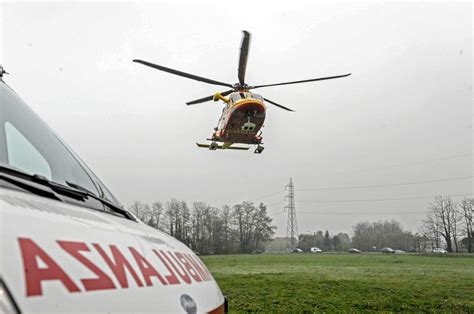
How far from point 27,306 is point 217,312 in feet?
2.21

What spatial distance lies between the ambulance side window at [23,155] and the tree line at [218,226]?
44.7 metres

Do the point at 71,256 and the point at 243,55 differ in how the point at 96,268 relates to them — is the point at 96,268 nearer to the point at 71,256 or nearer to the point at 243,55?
the point at 71,256

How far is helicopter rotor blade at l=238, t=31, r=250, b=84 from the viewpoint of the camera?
1494cm

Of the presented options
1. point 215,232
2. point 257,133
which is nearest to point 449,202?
point 215,232

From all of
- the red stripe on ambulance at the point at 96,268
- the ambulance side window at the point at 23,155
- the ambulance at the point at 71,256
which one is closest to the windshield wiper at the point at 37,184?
the ambulance at the point at 71,256

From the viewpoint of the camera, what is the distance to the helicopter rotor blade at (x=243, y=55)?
14936 millimetres

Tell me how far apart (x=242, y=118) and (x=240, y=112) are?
335 mm

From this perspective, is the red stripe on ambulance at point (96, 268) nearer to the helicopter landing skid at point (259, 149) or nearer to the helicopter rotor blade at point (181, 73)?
the helicopter rotor blade at point (181, 73)

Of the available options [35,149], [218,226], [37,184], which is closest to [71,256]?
[37,184]

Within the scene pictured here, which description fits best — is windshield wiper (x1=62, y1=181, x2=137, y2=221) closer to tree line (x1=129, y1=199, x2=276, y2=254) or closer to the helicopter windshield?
the helicopter windshield

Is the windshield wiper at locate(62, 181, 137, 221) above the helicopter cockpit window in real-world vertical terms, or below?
below

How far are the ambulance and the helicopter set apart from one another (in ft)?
44.9

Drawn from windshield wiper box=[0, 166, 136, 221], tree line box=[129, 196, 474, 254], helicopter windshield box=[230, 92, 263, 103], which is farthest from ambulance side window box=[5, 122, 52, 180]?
tree line box=[129, 196, 474, 254]

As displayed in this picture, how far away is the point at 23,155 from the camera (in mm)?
1445
